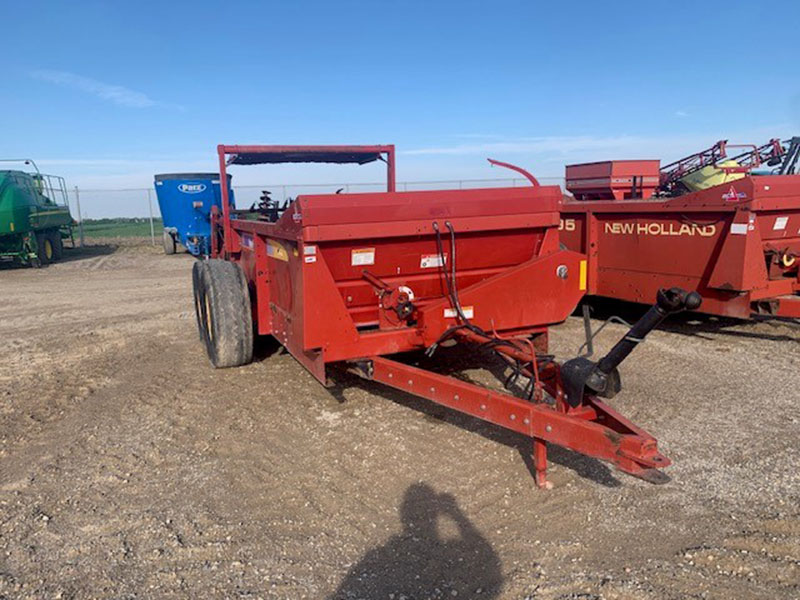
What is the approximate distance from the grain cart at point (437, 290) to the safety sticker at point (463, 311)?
0.01m

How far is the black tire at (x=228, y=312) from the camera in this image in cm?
536

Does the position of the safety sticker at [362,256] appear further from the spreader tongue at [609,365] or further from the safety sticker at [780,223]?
the safety sticker at [780,223]

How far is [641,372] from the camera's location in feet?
18.7

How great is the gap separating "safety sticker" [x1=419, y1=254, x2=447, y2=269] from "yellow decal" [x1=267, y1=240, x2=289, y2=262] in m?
0.94

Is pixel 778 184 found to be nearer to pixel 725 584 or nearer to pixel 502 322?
pixel 502 322

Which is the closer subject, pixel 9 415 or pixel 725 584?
pixel 725 584

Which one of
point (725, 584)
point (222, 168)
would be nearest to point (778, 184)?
point (725, 584)

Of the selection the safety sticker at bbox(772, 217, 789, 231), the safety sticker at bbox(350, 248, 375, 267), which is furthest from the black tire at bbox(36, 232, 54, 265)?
the safety sticker at bbox(772, 217, 789, 231)

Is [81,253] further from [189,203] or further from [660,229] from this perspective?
[660,229]

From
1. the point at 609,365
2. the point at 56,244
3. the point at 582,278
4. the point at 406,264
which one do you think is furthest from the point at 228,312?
the point at 56,244

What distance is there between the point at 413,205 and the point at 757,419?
9.60ft

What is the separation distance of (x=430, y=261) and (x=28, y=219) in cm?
1469

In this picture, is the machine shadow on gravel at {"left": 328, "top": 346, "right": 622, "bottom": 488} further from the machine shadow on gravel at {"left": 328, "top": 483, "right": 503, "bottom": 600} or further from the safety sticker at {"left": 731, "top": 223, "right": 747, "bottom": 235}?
the safety sticker at {"left": 731, "top": 223, "right": 747, "bottom": 235}

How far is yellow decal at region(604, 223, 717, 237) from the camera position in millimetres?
6322
